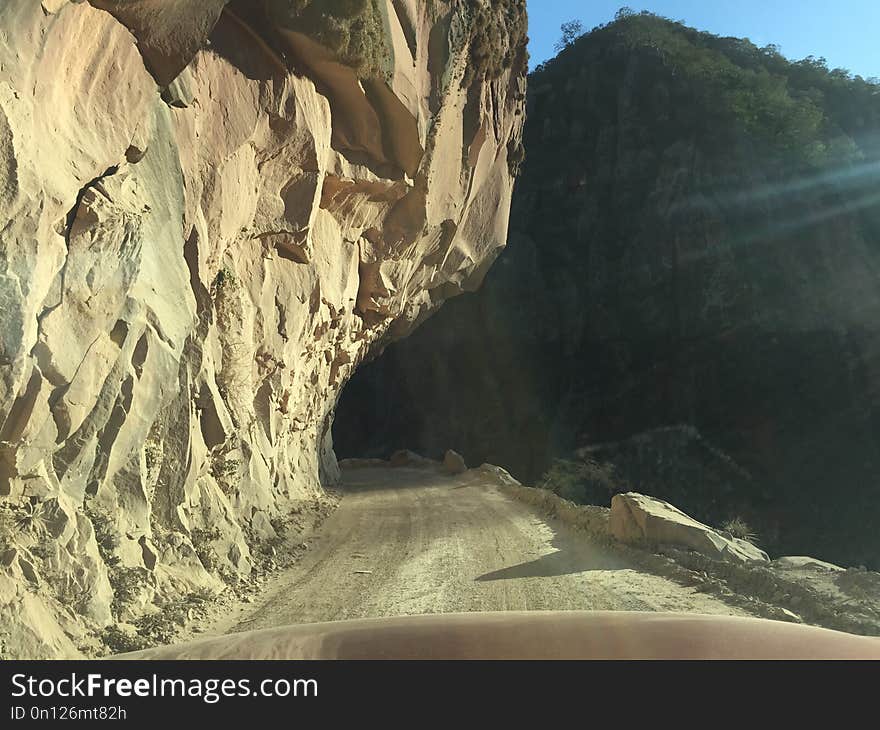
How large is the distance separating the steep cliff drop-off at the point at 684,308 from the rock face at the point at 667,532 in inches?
824

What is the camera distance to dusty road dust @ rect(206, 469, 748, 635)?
6895 millimetres

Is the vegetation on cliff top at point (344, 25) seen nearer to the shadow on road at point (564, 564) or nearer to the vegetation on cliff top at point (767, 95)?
the shadow on road at point (564, 564)

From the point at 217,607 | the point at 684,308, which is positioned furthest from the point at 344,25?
the point at 684,308

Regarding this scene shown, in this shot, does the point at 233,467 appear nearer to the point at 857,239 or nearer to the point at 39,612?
the point at 39,612

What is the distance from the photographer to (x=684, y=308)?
37.2 metres

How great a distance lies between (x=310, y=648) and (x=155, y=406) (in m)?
4.43

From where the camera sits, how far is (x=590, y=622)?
3424 millimetres

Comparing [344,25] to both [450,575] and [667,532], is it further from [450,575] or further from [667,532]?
[667,532]

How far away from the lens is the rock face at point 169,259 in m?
4.98

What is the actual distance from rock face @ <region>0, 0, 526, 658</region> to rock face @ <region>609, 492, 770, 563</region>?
508 cm

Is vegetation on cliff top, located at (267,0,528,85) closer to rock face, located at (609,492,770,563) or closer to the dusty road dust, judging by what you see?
the dusty road dust

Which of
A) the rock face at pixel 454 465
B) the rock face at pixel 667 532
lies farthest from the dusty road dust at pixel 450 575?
the rock face at pixel 454 465

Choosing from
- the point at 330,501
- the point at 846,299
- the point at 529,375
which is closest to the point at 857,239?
the point at 846,299

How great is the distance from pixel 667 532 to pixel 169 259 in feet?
23.1
